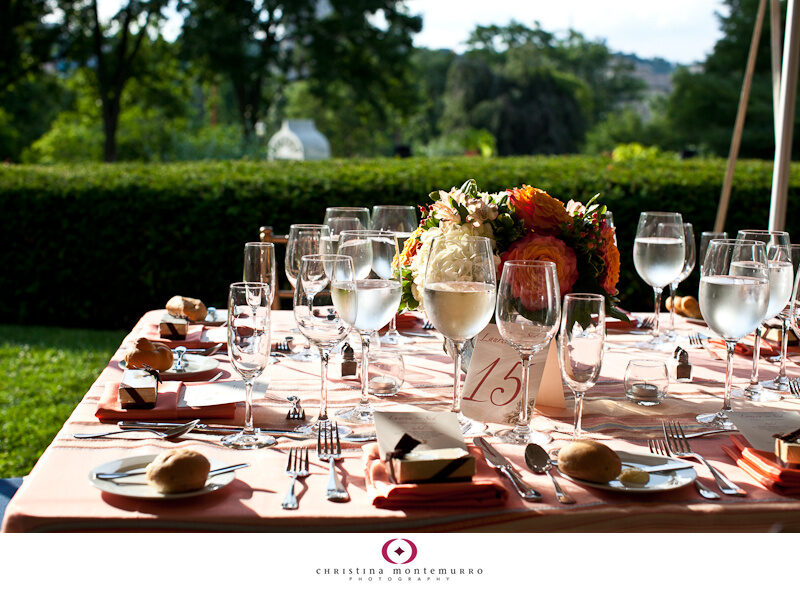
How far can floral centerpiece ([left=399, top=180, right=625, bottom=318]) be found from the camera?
188 centimetres

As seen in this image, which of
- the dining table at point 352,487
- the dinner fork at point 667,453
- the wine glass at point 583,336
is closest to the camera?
the dining table at point 352,487

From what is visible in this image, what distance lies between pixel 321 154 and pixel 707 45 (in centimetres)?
1864

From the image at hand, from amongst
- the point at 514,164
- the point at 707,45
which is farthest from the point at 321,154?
the point at 707,45

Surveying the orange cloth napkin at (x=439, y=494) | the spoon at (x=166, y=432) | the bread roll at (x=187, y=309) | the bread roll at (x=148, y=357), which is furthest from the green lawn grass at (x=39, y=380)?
the orange cloth napkin at (x=439, y=494)

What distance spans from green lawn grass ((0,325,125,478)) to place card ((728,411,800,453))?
3678 mm

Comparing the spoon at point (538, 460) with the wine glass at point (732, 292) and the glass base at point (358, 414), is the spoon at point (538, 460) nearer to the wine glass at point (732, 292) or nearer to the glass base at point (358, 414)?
the glass base at point (358, 414)

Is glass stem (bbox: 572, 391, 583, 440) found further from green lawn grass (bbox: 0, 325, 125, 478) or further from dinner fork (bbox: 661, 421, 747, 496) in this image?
green lawn grass (bbox: 0, 325, 125, 478)

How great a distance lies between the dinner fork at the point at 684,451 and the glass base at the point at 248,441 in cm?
84

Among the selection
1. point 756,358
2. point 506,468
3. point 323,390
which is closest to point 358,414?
point 323,390

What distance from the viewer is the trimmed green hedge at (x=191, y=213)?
6.09m

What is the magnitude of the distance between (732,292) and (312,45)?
2069 centimetres

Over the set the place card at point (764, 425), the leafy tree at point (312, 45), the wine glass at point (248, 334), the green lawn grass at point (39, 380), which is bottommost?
the green lawn grass at point (39, 380)

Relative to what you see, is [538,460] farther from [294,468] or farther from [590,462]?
[294,468]
